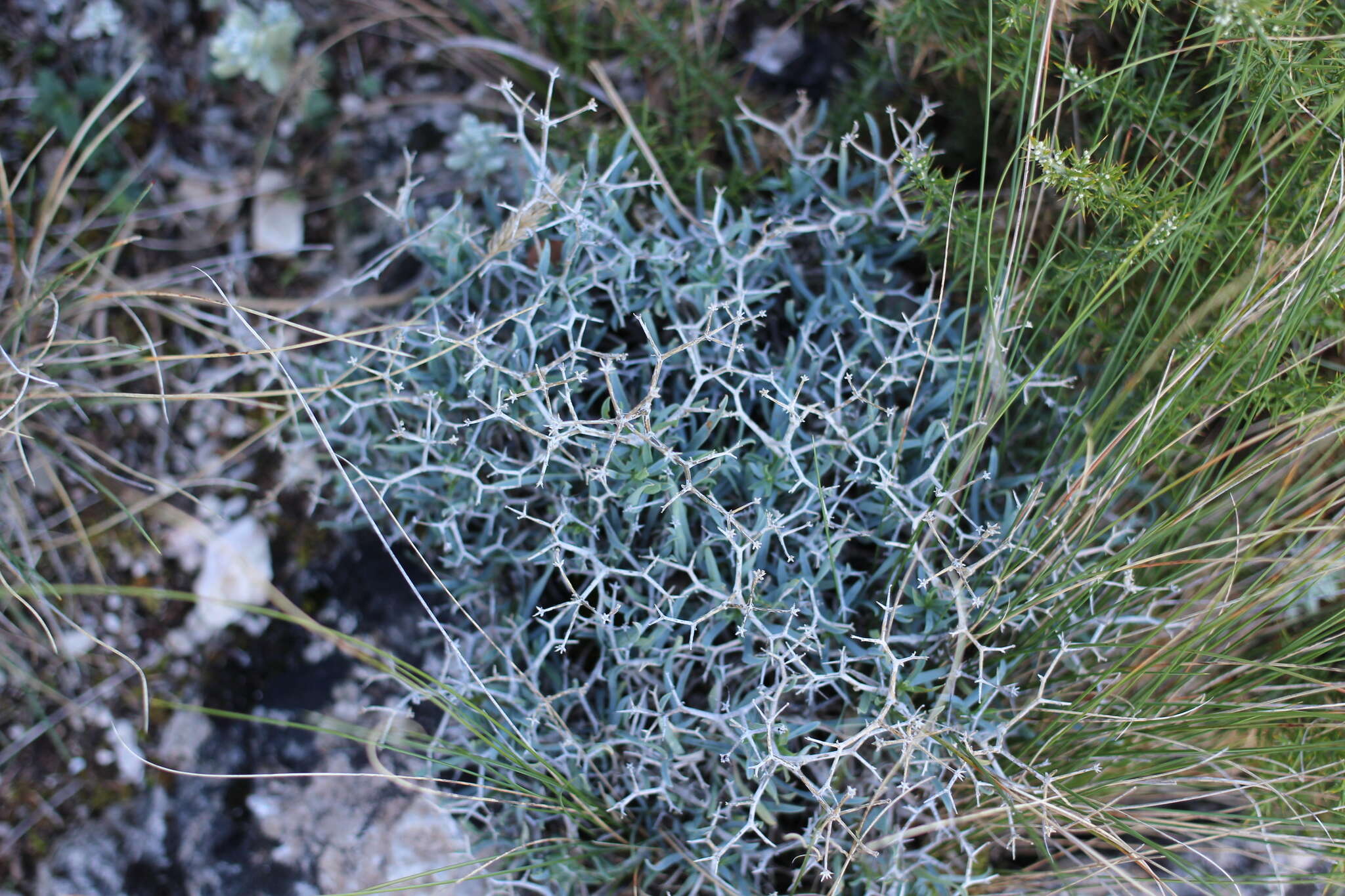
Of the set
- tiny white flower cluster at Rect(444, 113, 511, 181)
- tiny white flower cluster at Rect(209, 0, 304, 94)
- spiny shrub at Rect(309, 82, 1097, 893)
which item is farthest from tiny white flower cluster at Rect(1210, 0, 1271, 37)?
tiny white flower cluster at Rect(209, 0, 304, 94)

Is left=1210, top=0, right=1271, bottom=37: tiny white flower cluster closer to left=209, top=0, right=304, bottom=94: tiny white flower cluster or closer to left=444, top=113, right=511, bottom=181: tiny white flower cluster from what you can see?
left=444, top=113, right=511, bottom=181: tiny white flower cluster

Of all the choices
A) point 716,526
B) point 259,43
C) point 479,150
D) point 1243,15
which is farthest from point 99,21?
point 1243,15

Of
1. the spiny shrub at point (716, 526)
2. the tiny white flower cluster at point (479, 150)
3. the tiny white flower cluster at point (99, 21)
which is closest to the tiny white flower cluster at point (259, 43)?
the tiny white flower cluster at point (99, 21)

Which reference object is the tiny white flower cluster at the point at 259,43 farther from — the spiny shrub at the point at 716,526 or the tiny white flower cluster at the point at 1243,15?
the tiny white flower cluster at the point at 1243,15

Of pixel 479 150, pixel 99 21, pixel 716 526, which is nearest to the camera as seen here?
pixel 716 526

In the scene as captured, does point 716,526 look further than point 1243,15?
Yes

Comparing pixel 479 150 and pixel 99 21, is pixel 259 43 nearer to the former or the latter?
pixel 99 21
